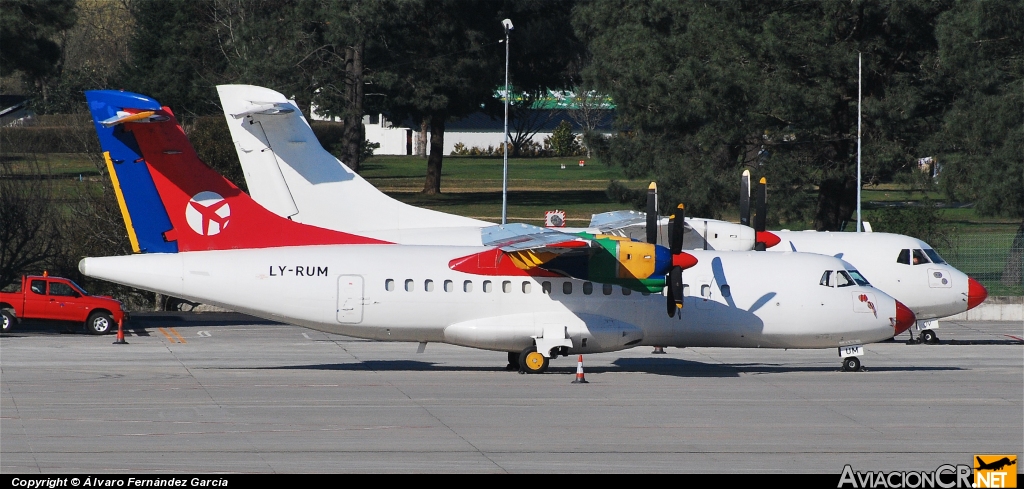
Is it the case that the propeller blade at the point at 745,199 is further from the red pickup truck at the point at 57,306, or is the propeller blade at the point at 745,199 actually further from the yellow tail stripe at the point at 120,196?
the red pickup truck at the point at 57,306

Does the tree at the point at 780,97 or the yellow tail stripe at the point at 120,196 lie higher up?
the tree at the point at 780,97

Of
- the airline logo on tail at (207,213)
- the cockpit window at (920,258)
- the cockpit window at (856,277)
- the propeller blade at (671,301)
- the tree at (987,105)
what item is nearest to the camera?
the propeller blade at (671,301)

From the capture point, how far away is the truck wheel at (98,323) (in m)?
28.4

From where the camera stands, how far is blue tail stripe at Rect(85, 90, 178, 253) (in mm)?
20891

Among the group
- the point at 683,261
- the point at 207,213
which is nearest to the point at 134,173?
the point at 207,213

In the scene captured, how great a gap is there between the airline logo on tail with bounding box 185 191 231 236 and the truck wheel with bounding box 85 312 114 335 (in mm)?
8390

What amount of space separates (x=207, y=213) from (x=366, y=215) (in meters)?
5.01

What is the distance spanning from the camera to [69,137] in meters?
41.3

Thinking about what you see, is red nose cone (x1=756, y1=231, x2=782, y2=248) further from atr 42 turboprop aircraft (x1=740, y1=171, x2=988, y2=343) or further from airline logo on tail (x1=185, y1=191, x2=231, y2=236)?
airline logo on tail (x1=185, y1=191, x2=231, y2=236)

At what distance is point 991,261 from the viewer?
110 ft

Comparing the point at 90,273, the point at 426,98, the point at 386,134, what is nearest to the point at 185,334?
the point at 90,273

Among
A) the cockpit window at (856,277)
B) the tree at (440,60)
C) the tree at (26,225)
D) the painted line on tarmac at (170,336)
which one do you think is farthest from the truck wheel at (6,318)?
the tree at (440,60)

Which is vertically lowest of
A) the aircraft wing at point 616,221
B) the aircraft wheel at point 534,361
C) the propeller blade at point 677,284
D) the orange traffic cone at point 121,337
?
the orange traffic cone at point 121,337

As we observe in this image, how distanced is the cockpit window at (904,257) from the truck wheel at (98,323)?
19623mm
